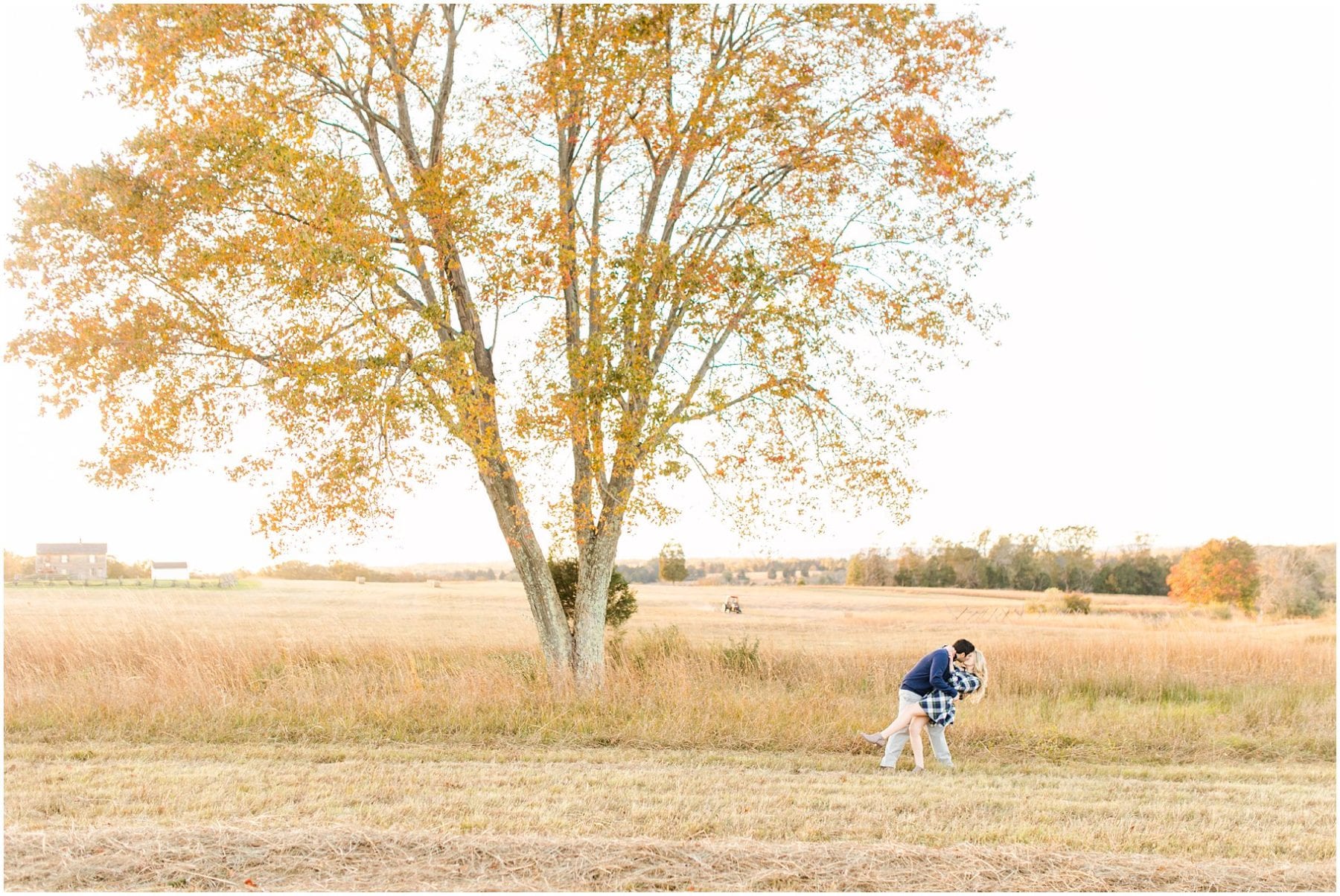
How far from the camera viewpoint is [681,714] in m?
10.6

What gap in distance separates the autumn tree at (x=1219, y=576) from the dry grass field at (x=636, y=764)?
1331 centimetres

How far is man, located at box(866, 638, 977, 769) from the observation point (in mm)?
9367

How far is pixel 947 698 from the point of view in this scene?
942 centimetres

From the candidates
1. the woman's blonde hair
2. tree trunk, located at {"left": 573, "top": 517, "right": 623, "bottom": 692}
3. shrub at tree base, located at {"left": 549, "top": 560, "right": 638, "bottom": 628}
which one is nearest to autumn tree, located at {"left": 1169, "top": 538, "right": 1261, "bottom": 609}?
shrub at tree base, located at {"left": 549, "top": 560, "right": 638, "bottom": 628}

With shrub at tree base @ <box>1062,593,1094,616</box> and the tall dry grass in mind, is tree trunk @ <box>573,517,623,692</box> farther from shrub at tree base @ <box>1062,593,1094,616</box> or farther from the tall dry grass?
shrub at tree base @ <box>1062,593,1094,616</box>

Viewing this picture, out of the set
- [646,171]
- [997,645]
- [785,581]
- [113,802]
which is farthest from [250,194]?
[785,581]

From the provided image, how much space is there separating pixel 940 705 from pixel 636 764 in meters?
3.14

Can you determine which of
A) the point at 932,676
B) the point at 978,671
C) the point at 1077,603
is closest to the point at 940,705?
the point at 932,676

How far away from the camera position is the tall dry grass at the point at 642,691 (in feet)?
33.6

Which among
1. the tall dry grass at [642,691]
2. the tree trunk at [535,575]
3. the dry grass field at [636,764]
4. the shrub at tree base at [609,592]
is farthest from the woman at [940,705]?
the shrub at tree base at [609,592]

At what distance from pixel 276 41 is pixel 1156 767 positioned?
1393 cm

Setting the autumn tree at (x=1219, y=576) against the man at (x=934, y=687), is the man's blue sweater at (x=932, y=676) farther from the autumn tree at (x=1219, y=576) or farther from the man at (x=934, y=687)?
the autumn tree at (x=1219, y=576)

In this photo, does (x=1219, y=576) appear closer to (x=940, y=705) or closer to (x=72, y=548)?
(x=940, y=705)

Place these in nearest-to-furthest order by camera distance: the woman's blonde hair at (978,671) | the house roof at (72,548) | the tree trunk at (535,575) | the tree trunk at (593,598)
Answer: the woman's blonde hair at (978,671) < the tree trunk at (535,575) < the tree trunk at (593,598) < the house roof at (72,548)
